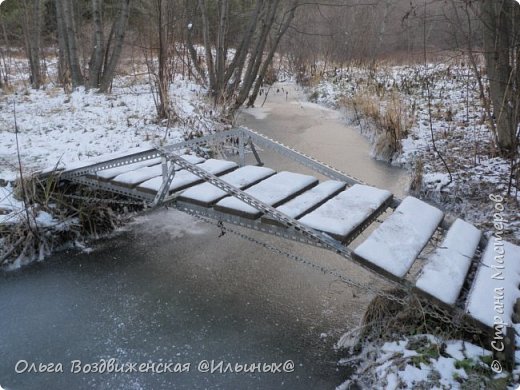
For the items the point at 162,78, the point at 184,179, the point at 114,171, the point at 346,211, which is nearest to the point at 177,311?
the point at 184,179

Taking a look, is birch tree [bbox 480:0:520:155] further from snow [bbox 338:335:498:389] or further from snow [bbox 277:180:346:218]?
snow [bbox 338:335:498:389]

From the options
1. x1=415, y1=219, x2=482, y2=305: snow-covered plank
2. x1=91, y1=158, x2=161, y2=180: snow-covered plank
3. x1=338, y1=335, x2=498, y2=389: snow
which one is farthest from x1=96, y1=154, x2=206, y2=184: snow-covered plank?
x1=338, y1=335, x2=498, y2=389: snow

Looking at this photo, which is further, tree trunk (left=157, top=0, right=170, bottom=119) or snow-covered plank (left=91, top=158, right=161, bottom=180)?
tree trunk (left=157, top=0, right=170, bottom=119)

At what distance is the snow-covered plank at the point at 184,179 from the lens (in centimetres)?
357

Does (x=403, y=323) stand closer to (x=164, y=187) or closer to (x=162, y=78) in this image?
(x=164, y=187)

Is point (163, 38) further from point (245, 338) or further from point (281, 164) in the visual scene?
point (245, 338)

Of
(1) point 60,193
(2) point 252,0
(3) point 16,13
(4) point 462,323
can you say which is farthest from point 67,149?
(3) point 16,13

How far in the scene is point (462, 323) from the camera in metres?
2.17

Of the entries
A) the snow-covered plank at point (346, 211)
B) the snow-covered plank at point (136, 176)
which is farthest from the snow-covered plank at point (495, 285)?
the snow-covered plank at point (136, 176)

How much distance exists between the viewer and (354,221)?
2770mm

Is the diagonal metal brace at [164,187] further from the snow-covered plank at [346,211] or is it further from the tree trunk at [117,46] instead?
the tree trunk at [117,46]

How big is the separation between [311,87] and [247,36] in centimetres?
379

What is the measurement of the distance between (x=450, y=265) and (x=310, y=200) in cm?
110

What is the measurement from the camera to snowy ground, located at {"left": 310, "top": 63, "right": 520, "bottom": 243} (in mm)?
4223
